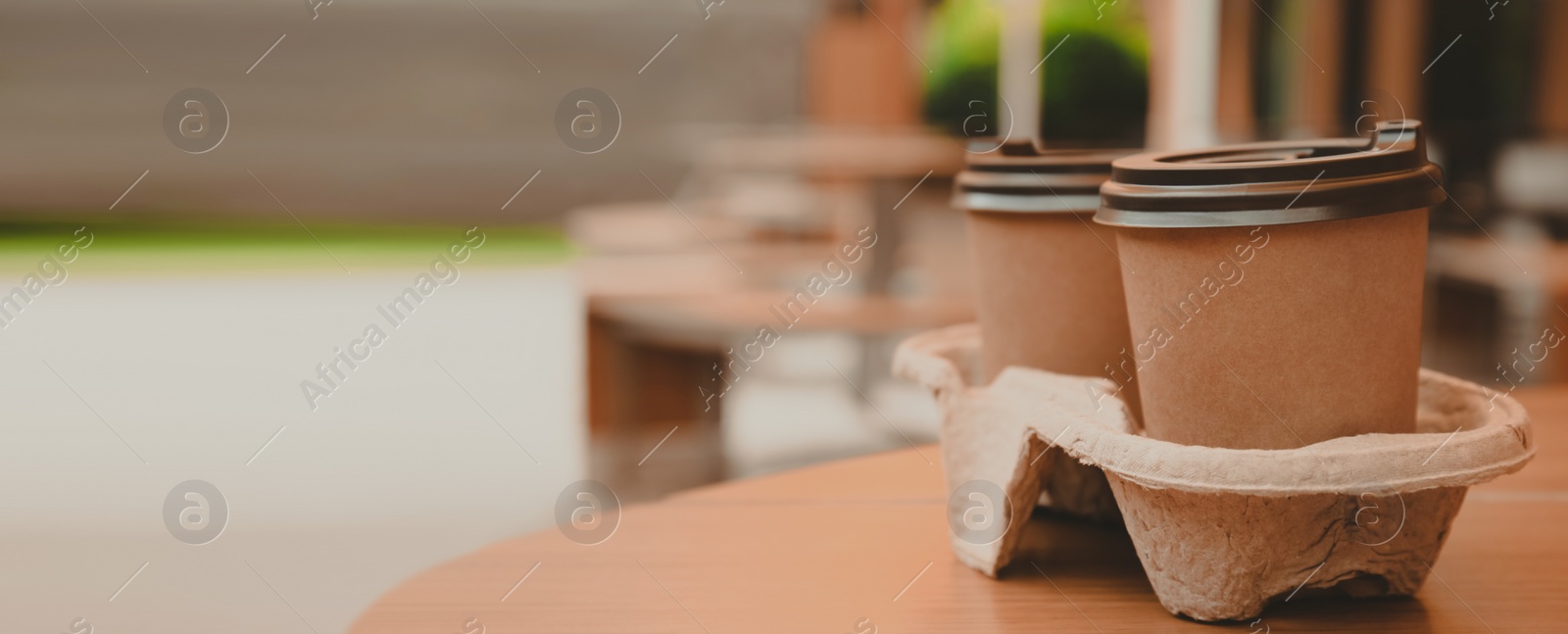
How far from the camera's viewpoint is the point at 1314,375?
0.69 m

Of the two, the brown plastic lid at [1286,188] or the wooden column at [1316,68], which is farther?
the wooden column at [1316,68]

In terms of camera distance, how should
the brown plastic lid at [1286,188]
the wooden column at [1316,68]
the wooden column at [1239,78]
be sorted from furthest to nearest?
1. the wooden column at [1239,78]
2. the wooden column at [1316,68]
3. the brown plastic lid at [1286,188]

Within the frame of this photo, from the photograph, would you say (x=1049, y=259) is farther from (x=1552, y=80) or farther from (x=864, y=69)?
(x=864, y=69)

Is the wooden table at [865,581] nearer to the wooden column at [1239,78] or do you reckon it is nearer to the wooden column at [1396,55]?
the wooden column at [1396,55]

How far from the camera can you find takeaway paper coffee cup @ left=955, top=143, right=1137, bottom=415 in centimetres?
84

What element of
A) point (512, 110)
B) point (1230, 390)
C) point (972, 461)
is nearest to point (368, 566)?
point (972, 461)

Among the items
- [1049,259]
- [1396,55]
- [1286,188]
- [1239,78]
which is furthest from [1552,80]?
[1286,188]

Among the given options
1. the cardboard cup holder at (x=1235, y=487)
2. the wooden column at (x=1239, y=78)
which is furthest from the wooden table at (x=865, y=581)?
the wooden column at (x=1239, y=78)

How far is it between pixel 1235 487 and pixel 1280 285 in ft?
0.38

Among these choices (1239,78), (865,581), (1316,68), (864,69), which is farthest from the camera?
(864,69)

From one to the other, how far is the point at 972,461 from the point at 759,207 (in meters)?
3.45

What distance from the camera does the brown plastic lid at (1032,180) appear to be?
33.0 inches

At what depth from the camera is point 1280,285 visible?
68 cm

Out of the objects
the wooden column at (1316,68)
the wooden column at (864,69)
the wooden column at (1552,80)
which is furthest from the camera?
the wooden column at (864,69)
